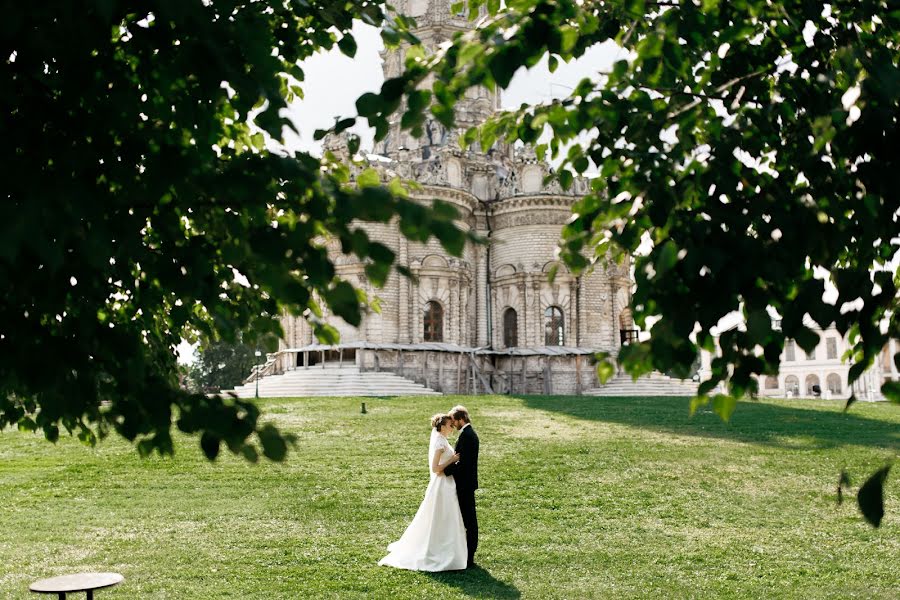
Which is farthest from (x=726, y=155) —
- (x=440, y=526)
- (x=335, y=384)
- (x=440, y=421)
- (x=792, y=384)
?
(x=792, y=384)

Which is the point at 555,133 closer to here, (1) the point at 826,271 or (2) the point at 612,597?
(1) the point at 826,271

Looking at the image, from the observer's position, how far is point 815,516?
12.2 metres

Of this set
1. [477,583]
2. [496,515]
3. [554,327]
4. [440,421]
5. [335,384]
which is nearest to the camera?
[477,583]

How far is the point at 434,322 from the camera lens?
3575cm

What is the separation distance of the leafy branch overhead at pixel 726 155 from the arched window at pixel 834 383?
239ft

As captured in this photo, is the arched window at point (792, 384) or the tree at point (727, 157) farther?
the arched window at point (792, 384)

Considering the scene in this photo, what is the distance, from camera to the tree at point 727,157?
3148 mm

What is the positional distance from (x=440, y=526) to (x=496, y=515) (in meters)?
2.71

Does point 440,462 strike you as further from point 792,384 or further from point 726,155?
point 792,384

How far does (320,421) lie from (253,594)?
38.7 ft

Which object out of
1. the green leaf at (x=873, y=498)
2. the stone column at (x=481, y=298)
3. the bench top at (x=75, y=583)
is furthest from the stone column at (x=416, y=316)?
the green leaf at (x=873, y=498)

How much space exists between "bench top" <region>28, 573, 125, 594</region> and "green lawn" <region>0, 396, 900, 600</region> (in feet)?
7.26

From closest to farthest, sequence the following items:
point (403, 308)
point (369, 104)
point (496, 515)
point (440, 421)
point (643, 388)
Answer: point (369, 104) → point (440, 421) → point (496, 515) → point (643, 388) → point (403, 308)

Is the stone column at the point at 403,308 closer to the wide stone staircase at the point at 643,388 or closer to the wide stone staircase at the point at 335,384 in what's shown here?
the wide stone staircase at the point at 335,384
